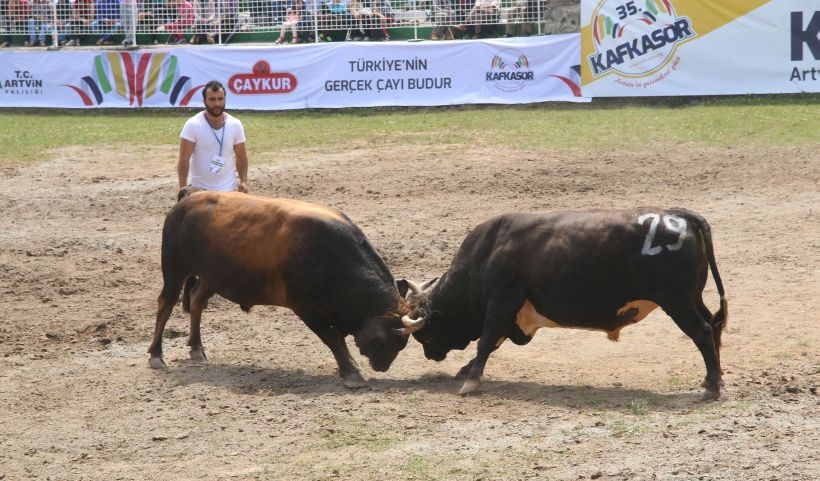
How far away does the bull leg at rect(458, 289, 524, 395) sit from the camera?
877cm

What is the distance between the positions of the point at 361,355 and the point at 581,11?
12.9m

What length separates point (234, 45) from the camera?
77.2ft

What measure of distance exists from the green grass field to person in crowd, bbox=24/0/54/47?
3249 mm

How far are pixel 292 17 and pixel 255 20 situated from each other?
909 millimetres

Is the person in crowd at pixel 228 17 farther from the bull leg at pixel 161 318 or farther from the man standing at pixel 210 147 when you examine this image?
the bull leg at pixel 161 318

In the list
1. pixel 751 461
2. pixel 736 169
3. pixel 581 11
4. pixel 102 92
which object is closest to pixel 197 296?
pixel 751 461

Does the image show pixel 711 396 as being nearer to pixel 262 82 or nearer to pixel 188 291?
pixel 188 291

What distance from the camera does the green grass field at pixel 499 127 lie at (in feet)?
59.3

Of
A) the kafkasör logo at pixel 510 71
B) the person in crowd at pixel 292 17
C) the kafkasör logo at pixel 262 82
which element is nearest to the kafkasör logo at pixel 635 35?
the kafkasör logo at pixel 510 71

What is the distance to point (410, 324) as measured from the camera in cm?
899

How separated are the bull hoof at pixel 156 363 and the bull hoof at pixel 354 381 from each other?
154cm

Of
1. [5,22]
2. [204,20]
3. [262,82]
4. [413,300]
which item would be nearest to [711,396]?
[413,300]

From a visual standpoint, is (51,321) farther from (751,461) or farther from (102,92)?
(102,92)

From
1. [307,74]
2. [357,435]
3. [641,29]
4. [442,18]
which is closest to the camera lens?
[357,435]
